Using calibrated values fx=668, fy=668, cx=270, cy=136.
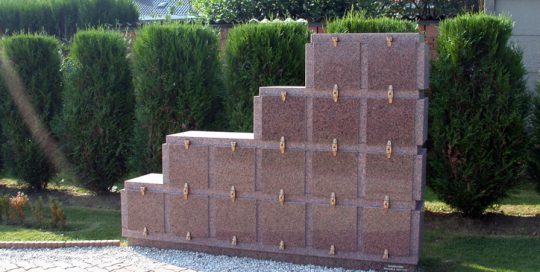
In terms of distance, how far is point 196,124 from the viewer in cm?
823

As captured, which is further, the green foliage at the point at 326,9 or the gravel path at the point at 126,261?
the green foliage at the point at 326,9

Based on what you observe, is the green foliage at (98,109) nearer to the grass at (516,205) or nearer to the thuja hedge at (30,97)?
the thuja hedge at (30,97)

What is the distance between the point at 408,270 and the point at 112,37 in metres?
5.14

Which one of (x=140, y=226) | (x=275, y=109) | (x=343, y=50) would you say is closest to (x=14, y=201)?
(x=140, y=226)

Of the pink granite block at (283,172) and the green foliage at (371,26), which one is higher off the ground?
the green foliage at (371,26)

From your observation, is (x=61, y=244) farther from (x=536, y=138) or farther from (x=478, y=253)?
(x=536, y=138)

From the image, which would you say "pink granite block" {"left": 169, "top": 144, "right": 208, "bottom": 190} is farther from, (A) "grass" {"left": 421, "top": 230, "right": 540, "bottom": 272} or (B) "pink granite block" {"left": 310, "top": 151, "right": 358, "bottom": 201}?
(A) "grass" {"left": 421, "top": 230, "right": 540, "bottom": 272}

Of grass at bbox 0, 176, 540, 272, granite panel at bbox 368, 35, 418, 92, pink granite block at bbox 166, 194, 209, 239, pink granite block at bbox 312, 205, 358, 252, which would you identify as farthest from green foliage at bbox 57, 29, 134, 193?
granite panel at bbox 368, 35, 418, 92

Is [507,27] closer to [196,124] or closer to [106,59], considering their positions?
[196,124]

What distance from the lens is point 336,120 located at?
562 cm

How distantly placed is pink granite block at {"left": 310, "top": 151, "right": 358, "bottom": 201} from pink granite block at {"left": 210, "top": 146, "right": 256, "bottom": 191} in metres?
0.58

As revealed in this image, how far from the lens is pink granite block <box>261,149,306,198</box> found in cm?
576

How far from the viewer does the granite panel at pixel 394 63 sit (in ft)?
17.7

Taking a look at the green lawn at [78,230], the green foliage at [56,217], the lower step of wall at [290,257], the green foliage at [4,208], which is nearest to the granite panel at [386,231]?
the lower step of wall at [290,257]
